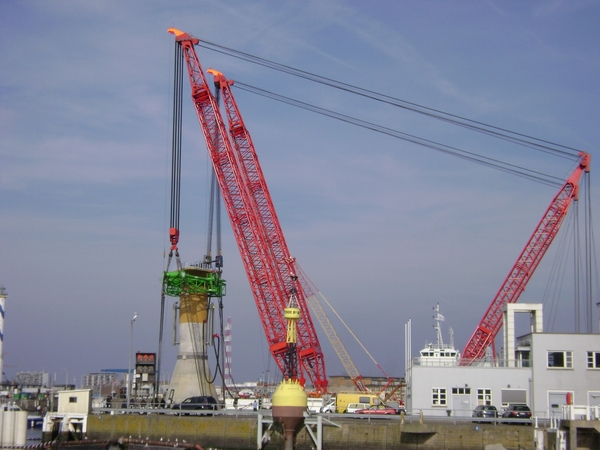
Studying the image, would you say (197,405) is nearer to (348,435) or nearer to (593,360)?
(348,435)

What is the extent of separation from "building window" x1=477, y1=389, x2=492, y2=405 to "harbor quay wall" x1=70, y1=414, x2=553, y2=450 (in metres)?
9.20

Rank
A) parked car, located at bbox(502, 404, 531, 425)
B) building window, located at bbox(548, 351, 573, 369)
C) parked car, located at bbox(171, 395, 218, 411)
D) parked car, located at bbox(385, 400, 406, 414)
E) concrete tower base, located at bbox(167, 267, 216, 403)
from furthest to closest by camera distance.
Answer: concrete tower base, located at bbox(167, 267, 216, 403) < parked car, located at bbox(385, 400, 406, 414) < parked car, located at bbox(171, 395, 218, 411) < building window, located at bbox(548, 351, 573, 369) < parked car, located at bbox(502, 404, 531, 425)

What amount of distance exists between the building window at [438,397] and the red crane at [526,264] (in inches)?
1618

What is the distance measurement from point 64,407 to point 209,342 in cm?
1993

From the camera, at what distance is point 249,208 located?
84.2 meters

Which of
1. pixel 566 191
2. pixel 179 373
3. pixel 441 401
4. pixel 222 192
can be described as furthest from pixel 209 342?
pixel 566 191

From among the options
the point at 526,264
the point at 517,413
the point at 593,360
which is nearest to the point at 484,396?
the point at 593,360

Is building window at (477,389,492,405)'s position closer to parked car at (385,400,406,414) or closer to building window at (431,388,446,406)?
building window at (431,388,446,406)

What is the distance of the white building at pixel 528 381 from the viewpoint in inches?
2069

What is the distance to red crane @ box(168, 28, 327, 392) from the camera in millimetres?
82000

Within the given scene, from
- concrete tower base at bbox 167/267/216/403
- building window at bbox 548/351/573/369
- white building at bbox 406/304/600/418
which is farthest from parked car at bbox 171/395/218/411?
building window at bbox 548/351/573/369

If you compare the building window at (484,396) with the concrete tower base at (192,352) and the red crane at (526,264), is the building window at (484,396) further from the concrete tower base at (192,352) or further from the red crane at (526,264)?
the red crane at (526,264)

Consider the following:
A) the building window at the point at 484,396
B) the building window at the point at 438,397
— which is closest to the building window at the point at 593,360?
the building window at the point at 484,396

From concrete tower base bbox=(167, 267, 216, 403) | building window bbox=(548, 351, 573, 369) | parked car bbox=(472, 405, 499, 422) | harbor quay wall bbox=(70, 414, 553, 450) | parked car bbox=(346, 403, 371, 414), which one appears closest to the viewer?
harbor quay wall bbox=(70, 414, 553, 450)
